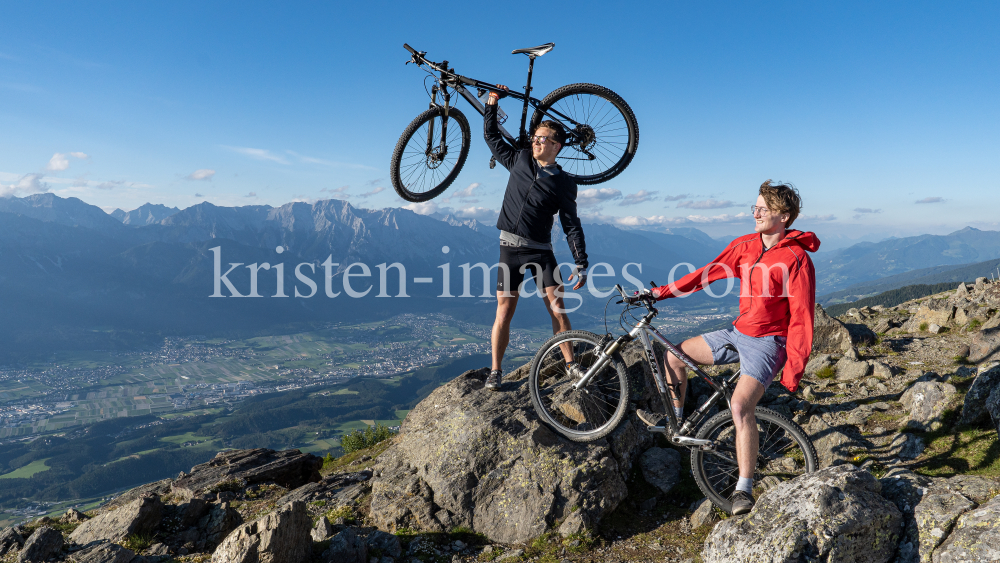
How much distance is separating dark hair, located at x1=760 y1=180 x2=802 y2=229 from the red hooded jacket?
0.24 m

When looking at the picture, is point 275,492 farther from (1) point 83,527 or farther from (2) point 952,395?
(2) point 952,395

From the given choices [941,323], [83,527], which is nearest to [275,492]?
[83,527]

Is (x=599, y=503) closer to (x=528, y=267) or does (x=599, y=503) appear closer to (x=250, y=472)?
(x=528, y=267)

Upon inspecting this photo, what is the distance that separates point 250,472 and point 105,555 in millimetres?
4237

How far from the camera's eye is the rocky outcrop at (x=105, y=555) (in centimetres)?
588

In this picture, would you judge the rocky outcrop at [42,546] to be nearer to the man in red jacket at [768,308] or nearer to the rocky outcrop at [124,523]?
the rocky outcrop at [124,523]

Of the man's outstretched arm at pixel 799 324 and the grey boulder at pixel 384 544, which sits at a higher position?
the man's outstretched arm at pixel 799 324

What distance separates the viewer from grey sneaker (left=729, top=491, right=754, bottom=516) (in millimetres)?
4945

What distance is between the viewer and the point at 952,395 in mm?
6812

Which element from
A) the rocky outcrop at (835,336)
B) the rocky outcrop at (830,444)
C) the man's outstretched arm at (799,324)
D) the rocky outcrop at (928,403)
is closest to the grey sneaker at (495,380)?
the man's outstretched arm at (799,324)

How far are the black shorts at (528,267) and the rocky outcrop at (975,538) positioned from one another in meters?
4.71

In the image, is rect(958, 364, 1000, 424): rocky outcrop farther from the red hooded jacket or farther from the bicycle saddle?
the bicycle saddle

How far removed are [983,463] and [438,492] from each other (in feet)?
22.1

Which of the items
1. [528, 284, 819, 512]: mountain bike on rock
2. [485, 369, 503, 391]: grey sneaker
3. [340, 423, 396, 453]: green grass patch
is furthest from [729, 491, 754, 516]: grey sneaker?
[340, 423, 396, 453]: green grass patch
